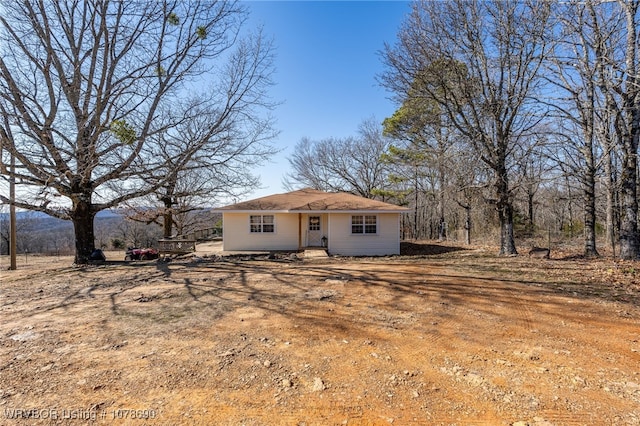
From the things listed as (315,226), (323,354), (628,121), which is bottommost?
(323,354)

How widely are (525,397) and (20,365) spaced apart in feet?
17.0

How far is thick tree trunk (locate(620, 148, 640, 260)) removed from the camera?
376 inches

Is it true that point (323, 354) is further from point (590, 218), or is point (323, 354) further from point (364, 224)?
point (590, 218)

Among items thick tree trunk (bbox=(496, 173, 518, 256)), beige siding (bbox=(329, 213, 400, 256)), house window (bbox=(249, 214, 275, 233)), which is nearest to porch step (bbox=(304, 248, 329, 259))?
beige siding (bbox=(329, 213, 400, 256))

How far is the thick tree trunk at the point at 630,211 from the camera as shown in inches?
376

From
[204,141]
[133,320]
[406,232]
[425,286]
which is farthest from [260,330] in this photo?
[406,232]

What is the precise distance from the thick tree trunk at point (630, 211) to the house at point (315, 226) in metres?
7.50

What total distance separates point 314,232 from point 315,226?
1.07 ft

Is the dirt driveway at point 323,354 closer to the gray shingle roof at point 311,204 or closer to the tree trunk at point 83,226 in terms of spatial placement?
the tree trunk at point 83,226

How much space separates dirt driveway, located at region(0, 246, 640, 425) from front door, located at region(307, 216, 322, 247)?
30.1ft

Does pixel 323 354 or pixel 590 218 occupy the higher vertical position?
pixel 590 218

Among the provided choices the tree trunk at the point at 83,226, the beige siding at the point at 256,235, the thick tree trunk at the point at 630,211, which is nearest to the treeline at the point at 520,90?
the thick tree trunk at the point at 630,211

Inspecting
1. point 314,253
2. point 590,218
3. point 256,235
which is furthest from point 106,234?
point 590,218

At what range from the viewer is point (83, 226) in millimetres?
10922
